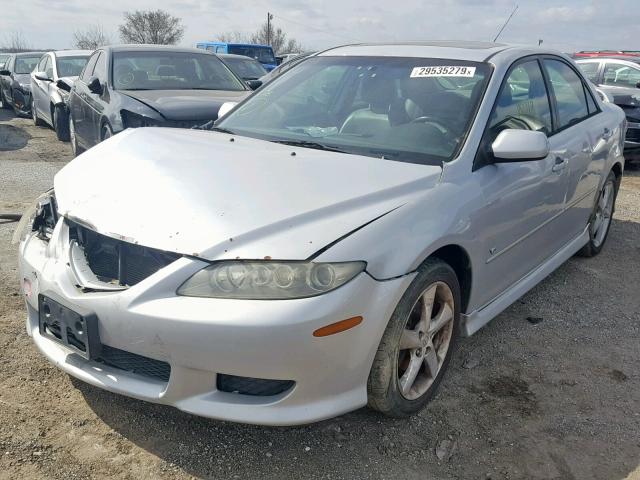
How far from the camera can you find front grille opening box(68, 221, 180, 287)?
2.30m

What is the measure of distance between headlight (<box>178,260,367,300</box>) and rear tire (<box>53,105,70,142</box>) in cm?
859

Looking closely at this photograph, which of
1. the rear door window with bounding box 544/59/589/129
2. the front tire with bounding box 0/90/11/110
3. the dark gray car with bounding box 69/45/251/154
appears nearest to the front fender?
the rear door window with bounding box 544/59/589/129

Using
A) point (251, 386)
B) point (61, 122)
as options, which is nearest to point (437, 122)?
point (251, 386)

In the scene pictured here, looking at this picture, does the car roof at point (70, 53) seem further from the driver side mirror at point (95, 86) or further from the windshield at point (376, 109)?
the windshield at point (376, 109)

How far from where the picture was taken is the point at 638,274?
481cm

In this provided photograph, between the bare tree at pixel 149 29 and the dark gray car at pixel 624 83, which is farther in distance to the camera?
the bare tree at pixel 149 29

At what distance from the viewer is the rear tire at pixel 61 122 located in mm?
9711

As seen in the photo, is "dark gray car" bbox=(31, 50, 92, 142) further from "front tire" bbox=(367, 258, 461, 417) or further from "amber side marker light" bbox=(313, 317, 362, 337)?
"amber side marker light" bbox=(313, 317, 362, 337)

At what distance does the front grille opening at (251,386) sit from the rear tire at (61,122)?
8.65 m

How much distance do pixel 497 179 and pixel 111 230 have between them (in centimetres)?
186

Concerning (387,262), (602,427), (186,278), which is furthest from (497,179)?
(186,278)

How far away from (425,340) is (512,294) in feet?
3.20

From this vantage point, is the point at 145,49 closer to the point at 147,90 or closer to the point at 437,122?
the point at 147,90

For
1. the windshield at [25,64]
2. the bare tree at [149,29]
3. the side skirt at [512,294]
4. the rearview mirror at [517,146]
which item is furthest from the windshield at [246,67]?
the bare tree at [149,29]
